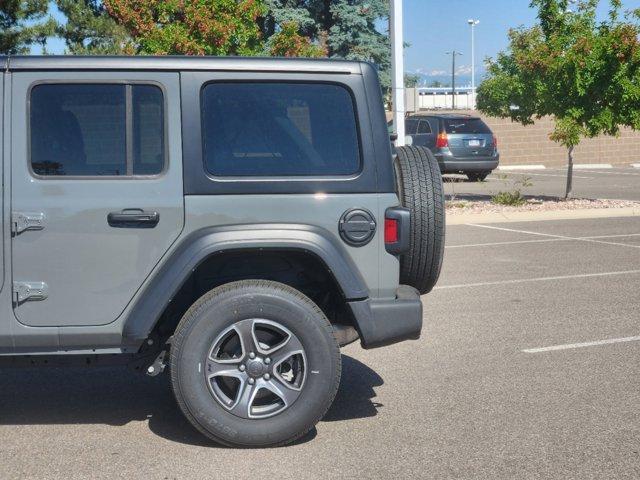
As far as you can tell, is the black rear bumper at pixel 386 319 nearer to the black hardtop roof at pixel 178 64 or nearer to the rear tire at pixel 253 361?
the rear tire at pixel 253 361

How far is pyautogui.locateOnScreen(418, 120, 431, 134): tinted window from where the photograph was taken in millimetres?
26031

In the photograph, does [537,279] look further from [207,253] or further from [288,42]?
[288,42]

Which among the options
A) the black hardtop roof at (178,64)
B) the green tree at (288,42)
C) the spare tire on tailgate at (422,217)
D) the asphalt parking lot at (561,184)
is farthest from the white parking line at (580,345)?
the green tree at (288,42)

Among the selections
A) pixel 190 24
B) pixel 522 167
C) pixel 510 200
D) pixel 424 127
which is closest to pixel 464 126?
pixel 424 127

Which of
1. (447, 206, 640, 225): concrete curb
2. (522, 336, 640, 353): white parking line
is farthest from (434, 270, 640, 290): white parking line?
(447, 206, 640, 225): concrete curb

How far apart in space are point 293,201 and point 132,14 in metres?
16.2

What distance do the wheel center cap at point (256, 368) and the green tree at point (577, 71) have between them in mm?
14488

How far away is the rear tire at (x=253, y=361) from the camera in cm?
511

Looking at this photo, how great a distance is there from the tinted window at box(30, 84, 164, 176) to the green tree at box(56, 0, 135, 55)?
2246 cm

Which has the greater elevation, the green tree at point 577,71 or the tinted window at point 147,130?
Answer: the green tree at point 577,71

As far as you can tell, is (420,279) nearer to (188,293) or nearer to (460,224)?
(188,293)

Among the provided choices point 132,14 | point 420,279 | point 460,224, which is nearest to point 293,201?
point 420,279

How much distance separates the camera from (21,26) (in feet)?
81.0

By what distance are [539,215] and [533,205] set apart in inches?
47.8
